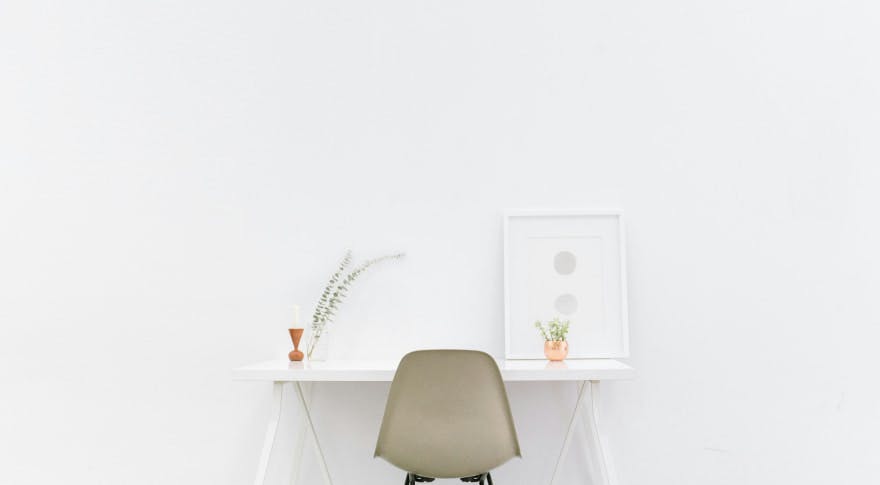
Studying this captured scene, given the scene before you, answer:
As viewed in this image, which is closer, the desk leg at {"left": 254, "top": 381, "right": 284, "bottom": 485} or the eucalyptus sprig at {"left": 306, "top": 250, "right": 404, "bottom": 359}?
the desk leg at {"left": 254, "top": 381, "right": 284, "bottom": 485}

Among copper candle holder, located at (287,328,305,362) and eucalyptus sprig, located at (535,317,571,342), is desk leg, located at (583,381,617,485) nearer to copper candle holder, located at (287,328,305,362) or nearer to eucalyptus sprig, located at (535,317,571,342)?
eucalyptus sprig, located at (535,317,571,342)

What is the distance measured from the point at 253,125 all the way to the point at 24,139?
3.16 ft

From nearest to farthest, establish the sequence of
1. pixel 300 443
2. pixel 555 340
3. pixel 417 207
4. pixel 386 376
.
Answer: pixel 386 376, pixel 555 340, pixel 300 443, pixel 417 207

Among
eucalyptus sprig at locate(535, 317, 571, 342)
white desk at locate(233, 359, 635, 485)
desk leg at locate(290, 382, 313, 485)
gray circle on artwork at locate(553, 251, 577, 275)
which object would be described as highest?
gray circle on artwork at locate(553, 251, 577, 275)

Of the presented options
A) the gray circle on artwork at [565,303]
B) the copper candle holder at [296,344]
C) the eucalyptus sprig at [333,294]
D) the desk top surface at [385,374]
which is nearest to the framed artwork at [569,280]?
the gray circle on artwork at [565,303]

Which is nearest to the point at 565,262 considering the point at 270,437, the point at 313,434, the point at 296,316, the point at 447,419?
the point at 447,419

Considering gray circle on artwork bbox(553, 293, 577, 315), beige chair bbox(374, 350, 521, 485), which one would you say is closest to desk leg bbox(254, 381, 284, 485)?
beige chair bbox(374, 350, 521, 485)

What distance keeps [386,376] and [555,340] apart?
653 mm

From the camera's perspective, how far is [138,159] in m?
2.93

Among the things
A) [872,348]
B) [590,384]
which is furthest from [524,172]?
[872,348]

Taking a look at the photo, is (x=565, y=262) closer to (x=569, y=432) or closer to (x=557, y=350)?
(x=557, y=350)

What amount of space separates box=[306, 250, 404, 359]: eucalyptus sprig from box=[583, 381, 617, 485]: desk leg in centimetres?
91

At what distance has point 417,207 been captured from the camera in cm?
284

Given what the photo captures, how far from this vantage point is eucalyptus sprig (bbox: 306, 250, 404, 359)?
2.73 meters
